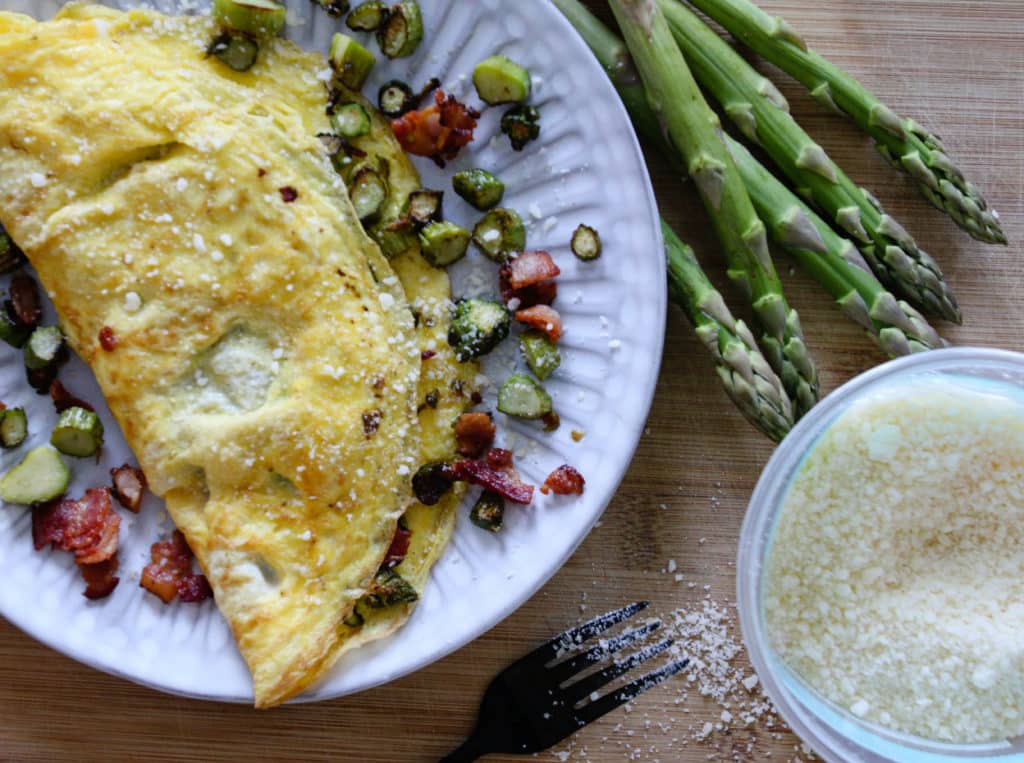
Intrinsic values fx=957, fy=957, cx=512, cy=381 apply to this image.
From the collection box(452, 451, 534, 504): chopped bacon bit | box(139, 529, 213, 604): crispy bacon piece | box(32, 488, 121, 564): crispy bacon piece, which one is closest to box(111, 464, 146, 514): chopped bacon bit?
box(32, 488, 121, 564): crispy bacon piece

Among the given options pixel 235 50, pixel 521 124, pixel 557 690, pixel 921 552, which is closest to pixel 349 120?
pixel 235 50

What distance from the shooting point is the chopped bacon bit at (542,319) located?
3168 mm

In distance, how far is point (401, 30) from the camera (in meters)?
3.14

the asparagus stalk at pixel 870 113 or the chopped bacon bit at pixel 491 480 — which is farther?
the asparagus stalk at pixel 870 113

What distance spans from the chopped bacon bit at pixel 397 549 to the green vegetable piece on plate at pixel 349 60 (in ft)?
4.92

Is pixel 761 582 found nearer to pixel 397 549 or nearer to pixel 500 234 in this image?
pixel 397 549

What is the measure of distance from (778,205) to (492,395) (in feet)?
3.90

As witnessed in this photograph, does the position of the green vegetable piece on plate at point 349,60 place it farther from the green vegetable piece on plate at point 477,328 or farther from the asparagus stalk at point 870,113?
the asparagus stalk at point 870,113

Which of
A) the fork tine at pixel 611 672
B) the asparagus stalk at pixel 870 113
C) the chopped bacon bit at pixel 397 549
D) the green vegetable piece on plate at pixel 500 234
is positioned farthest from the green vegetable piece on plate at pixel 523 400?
the asparagus stalk at pixel 870 113

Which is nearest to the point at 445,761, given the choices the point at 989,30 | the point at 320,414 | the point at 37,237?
the point at 320,414

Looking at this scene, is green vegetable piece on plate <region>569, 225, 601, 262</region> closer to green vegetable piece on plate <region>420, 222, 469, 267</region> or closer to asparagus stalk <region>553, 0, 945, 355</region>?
green vegetable piece on plate <region>420, 222, 469, 267</region>

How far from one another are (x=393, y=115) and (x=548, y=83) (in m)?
0.53

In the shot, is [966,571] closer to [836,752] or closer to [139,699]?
[836,752]

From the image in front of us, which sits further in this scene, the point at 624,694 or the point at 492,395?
the point at 624,694
